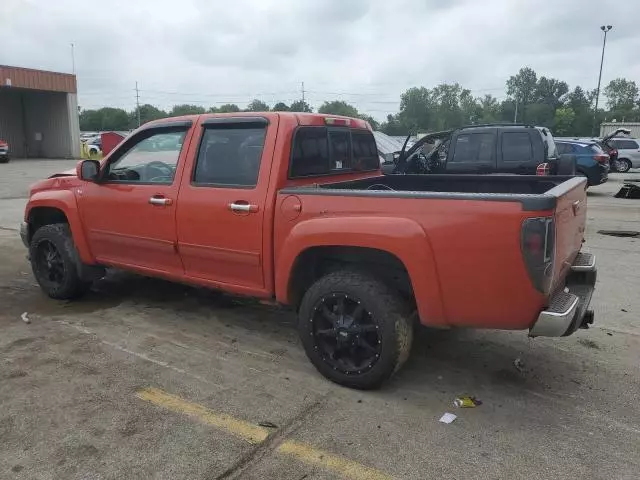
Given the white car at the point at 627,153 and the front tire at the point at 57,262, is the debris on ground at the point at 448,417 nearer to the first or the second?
the front tire at the point at 57,262

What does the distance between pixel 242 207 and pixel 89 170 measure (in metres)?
1.82

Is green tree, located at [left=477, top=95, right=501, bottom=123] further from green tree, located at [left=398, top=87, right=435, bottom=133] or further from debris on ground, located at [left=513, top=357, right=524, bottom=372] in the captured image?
debris on ground, located at [left=513, top=357, right=524, bottom=372]

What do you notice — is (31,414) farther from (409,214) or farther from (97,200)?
(409,214)

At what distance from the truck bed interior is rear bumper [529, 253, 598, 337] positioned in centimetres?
68

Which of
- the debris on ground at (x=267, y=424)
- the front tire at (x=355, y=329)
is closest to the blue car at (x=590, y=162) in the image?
the front tire at (x=355, y=329)

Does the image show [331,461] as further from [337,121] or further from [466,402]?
[337,121]

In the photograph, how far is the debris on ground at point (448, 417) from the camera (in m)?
3.18

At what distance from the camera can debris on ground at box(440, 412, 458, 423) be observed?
10.4 ft

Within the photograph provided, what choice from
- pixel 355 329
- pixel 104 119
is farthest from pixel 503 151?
pixel 104 119

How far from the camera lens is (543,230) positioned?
2770 mm

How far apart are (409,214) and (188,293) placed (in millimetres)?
3273

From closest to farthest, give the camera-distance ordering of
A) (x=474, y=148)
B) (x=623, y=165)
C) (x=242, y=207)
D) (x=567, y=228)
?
(x=567, y=228) < (x=242, y=207) < (x=474, y=148) < (x=623, y=165)

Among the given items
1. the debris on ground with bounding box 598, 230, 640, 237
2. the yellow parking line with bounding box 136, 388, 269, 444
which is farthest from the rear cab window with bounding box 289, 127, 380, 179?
the debris on ground with bounding box 598, 230, 640, 237

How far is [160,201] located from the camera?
4.36 metres
